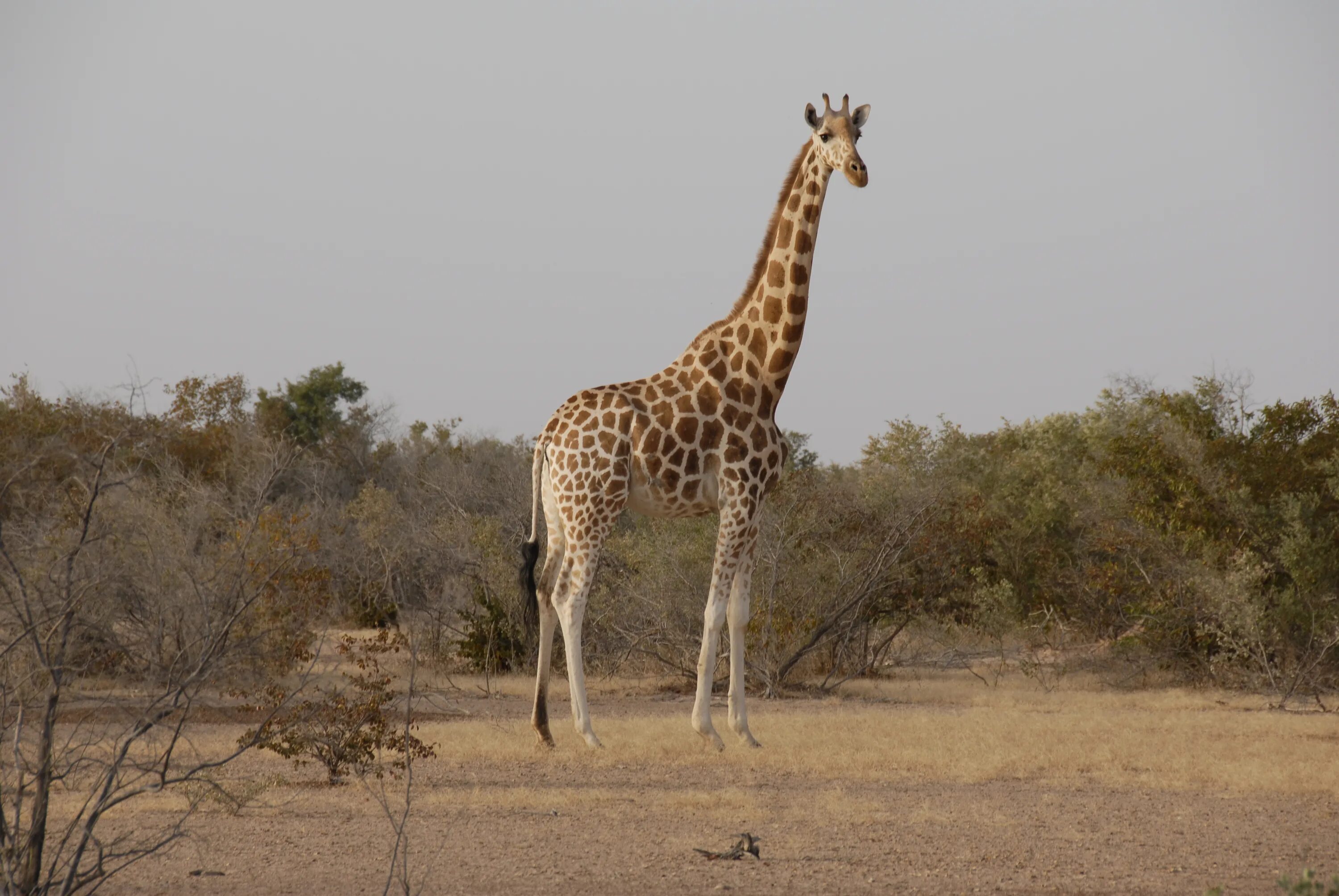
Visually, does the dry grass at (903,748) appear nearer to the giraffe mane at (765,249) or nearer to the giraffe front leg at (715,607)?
the giraffe front leg at (715,607)

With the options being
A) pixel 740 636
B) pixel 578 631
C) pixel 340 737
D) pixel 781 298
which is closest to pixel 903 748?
pixel 740 636

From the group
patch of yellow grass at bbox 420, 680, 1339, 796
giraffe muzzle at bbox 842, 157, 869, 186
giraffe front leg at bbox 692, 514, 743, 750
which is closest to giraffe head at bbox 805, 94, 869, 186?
giraffe muzzle at bbox 842, 157, 869, 186

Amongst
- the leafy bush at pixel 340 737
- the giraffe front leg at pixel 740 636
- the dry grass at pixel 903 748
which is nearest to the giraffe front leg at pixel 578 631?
the dry grass at pixel 903 748

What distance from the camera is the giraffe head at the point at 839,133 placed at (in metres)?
8.70

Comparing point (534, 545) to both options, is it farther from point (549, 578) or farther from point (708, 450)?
point (708, 450)

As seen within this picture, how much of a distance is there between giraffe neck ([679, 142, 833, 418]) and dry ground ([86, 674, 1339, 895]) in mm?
2597

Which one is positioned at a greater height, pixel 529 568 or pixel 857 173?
pixel 857 173

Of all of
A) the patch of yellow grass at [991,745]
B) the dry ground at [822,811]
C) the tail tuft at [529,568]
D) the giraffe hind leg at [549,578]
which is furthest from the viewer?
the tail tuft at [529,568]

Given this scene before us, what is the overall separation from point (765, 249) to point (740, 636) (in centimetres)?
279

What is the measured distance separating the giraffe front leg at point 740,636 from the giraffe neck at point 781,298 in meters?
1.05

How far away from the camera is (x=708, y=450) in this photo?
9031 mm

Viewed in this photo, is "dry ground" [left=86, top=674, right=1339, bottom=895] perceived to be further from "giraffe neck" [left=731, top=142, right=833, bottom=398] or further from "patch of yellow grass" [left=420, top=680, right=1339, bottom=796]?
"giraffe neck" [left=731, top=142, right=833, bottom=398]

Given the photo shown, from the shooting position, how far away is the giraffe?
8.92m

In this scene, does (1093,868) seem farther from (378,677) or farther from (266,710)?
(378,677)
